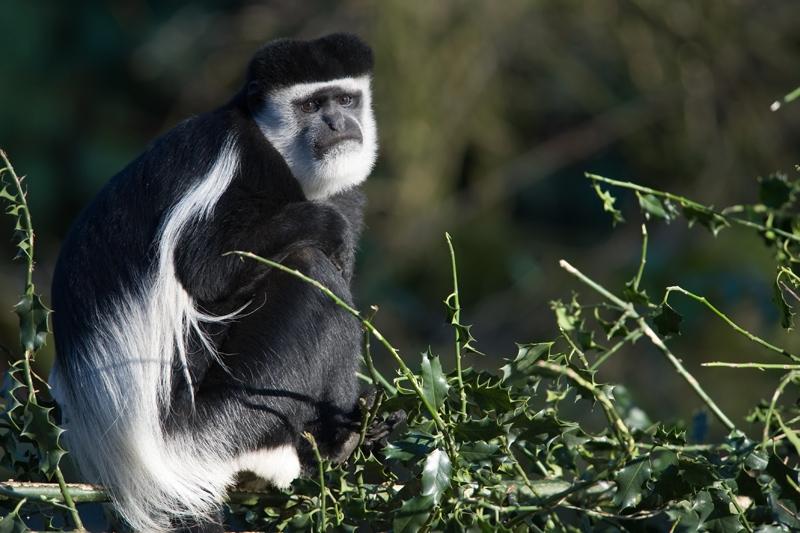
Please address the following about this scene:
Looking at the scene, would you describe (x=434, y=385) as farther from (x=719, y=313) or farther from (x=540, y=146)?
(x=540, y=146)

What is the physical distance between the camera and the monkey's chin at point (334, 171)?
257 centimetres

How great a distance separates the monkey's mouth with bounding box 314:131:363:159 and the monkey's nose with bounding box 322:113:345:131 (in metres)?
0.02

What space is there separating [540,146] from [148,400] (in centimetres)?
445

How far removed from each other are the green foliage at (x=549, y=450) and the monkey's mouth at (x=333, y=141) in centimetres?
86

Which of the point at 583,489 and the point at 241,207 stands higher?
the point at 241,207

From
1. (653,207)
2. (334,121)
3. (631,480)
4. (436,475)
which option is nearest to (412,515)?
(436,475)

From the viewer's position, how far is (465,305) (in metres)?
6.34

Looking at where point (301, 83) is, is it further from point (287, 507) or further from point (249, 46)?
point (249, 46)

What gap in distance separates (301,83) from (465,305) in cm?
380

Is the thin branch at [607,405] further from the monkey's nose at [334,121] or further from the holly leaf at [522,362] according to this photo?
the monkey's nose at [334,121]

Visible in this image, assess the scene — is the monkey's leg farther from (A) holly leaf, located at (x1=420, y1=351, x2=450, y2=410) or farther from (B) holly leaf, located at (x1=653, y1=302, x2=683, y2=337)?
(B) holly leaf, located at (x1=653, y1=302, x2=683, y2=337)

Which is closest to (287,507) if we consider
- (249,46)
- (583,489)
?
(583,489)

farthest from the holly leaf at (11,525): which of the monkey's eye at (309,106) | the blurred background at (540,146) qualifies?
the blurred background at (540,146)

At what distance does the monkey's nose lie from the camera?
105 inches
